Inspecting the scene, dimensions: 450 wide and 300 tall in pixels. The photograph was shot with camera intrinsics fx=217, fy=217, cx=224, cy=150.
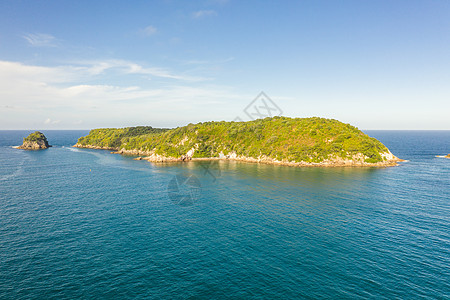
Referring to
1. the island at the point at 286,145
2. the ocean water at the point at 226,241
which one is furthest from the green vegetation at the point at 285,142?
the ocean water at the point at 226,241

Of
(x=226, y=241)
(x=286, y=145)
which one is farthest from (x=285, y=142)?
(x=226, y=241)

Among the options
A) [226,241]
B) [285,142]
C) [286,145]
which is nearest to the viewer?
[226,241]

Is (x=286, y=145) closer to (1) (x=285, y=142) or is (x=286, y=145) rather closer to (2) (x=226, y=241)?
(1) (x=285, y=142)

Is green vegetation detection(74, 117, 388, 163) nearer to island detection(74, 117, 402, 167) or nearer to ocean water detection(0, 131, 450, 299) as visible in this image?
island detection(74, 117, 402, 167)

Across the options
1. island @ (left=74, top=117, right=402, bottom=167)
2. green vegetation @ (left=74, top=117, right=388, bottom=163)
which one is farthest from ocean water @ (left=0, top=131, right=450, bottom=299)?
green vegetation @ (left=74, top=117, right=388, bottom=163)

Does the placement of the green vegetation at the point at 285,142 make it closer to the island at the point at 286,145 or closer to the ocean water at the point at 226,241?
the island at the point at 286,145

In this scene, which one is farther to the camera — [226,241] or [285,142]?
[285,142]

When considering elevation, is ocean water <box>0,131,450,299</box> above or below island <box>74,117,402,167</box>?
below
